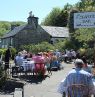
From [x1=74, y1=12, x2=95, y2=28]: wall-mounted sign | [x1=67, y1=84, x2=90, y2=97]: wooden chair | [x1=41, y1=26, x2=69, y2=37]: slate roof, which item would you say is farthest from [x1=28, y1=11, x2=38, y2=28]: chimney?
[x1=67, y1=84, x2=90, y2=97]: wooden chair

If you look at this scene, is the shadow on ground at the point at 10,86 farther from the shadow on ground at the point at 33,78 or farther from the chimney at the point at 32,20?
the chimney at the point at 32,20

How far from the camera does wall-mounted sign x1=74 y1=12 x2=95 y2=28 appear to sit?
10.5 m

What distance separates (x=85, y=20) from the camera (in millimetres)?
10562

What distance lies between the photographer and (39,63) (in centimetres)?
2331

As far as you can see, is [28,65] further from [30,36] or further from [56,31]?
[56,31]

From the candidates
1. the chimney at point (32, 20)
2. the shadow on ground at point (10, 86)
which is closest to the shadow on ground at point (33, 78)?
the shadow on ground at point (10, 86)

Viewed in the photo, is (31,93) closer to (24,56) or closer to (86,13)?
(86,13)

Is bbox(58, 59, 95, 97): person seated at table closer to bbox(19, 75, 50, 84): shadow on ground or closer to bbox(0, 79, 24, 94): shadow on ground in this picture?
bbox(0, 79, 24, 94): shadow on ground

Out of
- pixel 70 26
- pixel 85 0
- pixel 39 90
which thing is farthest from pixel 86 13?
pixel 70 26

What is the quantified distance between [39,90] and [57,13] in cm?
8182

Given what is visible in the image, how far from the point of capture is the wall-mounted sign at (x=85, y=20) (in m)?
10.5

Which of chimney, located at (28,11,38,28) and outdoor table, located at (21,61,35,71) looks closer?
outdoor table, located at (21,61,35,71)

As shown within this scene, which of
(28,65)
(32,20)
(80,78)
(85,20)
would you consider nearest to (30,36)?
(32,20)

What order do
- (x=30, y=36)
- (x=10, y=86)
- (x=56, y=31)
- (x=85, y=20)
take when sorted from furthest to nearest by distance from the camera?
(x=56, y=31), (x=30, y=36), (x=10, y=86), (x=85, y=20)
